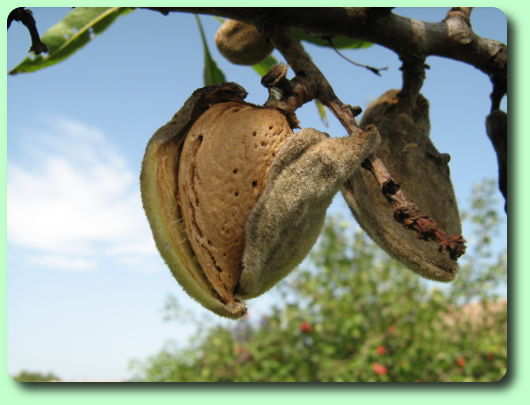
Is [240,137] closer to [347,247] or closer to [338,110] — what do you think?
[338,110]

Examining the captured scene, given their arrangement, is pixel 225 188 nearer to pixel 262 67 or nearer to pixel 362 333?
pixel 262 67

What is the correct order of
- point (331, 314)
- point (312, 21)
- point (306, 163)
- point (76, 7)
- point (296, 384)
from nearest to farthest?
point (306, 163), point (312, 21), point (76, 7), point (296, 384), point (331, 314)

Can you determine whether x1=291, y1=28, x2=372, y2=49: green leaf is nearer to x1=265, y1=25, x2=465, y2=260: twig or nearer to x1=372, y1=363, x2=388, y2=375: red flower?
x1=265, y1=25, x2=465, y2=260: twig

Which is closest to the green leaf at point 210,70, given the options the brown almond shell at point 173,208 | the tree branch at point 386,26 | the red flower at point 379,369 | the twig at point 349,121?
the tree branch at point 386,26

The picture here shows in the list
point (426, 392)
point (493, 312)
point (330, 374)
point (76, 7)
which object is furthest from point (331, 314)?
point (76, 7)

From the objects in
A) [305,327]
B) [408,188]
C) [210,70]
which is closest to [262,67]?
[210,70]

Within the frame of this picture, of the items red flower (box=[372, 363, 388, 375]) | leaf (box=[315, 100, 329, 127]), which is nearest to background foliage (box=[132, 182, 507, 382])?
red flower (box=[372, 363, 388, 375])
